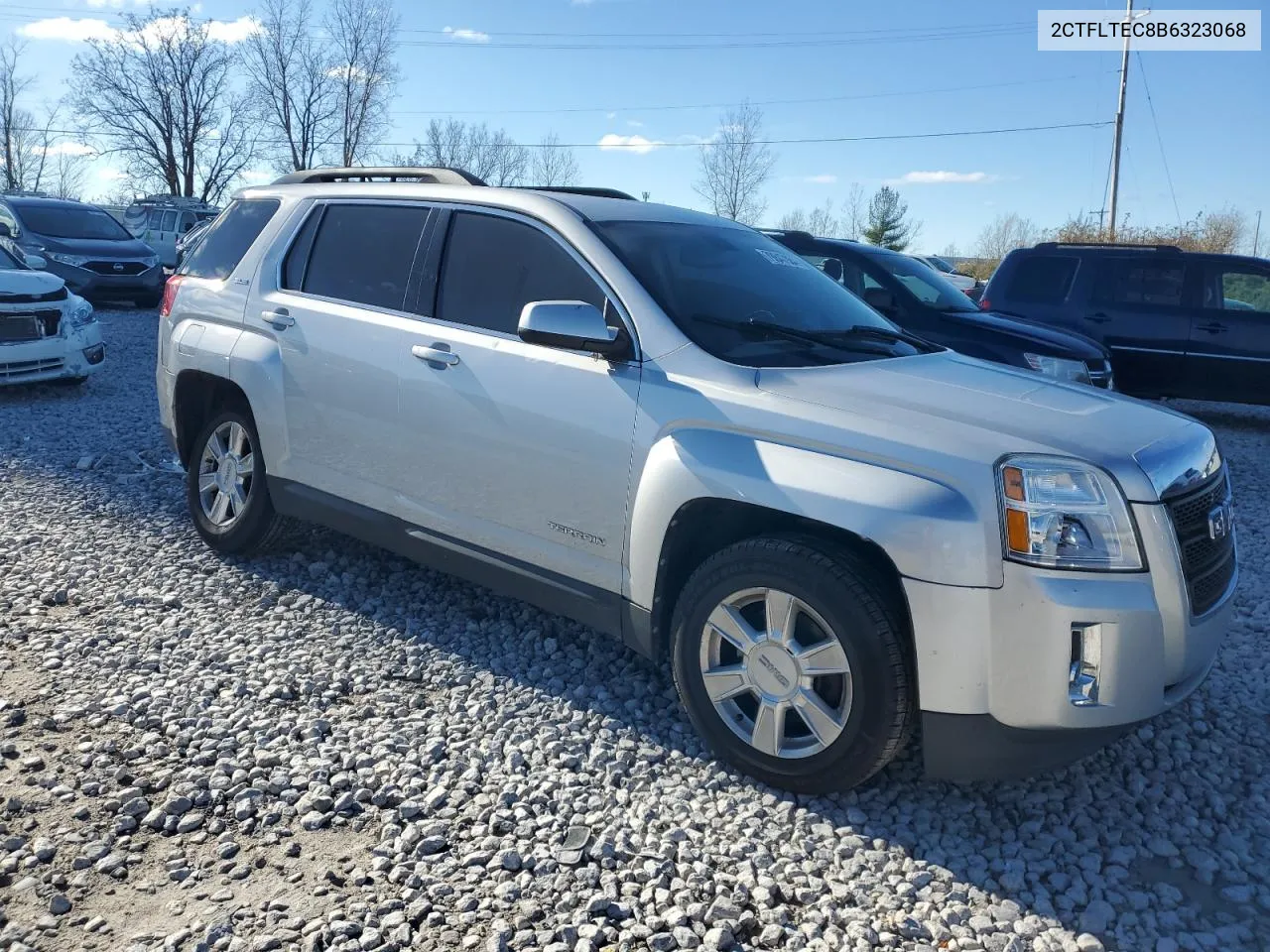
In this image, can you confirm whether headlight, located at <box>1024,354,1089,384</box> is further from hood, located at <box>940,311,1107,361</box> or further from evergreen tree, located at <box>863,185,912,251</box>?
evergreen tree, located at <box>863,185,912,251</box>

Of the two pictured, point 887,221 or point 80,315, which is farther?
point 887,221

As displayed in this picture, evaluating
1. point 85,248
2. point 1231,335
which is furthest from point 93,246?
point 1231,335

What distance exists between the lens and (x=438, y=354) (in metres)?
4.08

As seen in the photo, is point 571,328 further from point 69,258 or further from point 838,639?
point 69,258

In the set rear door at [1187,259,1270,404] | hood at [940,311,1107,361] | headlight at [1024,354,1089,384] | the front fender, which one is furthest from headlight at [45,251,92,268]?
the front fender

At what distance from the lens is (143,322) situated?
54.6 feet

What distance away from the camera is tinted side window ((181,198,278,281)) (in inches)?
204

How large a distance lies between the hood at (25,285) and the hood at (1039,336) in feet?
27.0

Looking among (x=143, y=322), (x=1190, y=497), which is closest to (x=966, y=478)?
(x=1190, y=497)

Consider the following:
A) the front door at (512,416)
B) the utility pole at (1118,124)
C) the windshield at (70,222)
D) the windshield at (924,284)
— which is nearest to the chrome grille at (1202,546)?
the front door at (512,416)

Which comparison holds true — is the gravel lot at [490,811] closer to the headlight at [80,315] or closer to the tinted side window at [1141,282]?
the headlight at [80,315]

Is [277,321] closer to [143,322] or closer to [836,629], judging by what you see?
[836,629]

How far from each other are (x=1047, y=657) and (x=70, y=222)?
18.6m

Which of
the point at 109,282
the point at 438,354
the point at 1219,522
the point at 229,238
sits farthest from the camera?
the point at 109,282
